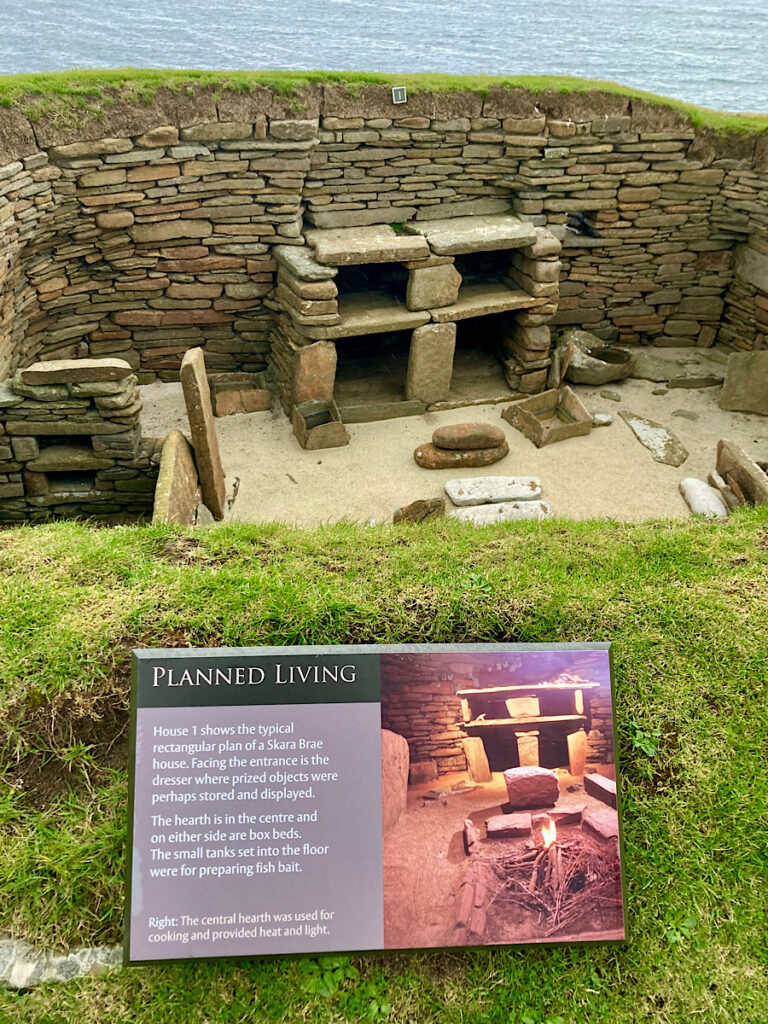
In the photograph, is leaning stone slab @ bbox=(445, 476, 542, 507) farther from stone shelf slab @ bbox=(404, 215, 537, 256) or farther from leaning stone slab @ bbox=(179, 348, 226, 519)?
stone shelf slab @ bbox=(404, 215, 537, 256)

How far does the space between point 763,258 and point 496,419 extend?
3.66 metres

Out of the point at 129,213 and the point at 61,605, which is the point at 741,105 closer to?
the point at 129,213

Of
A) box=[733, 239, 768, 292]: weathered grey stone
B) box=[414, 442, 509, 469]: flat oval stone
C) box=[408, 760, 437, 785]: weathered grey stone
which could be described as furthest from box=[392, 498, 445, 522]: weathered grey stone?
box=[733, 239, 768, 292]: weathered grey stone

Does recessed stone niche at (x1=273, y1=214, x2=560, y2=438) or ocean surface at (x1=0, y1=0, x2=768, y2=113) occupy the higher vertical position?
ocean surface at (x1=0, y1=0, x2=768, y2=113)

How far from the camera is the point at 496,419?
28.1 ft

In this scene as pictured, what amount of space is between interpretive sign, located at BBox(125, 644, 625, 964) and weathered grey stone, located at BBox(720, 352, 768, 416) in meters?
6.86

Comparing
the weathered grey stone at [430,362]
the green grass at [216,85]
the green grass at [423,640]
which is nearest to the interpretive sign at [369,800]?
the green grass at [423,640]

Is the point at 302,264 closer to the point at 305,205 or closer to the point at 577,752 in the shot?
the point at 305,205

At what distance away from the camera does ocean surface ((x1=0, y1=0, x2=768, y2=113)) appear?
63.2ft

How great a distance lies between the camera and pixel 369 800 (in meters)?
2.60

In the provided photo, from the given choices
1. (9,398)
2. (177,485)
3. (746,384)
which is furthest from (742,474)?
(9,398)

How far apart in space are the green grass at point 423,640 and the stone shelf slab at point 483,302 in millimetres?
4598

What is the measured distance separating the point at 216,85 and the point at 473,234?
2802 mm

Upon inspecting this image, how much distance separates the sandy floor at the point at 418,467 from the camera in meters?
7.11
